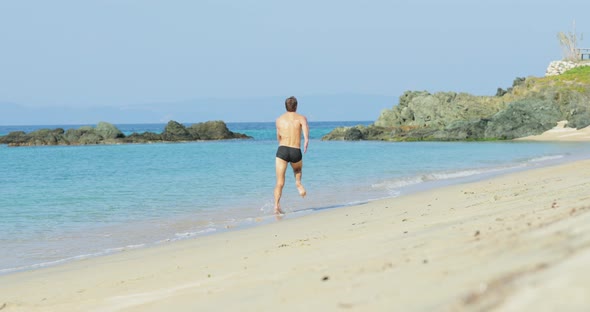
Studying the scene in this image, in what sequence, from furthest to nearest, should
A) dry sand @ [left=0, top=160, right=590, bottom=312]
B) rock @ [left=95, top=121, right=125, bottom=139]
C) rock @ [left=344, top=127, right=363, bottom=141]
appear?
rock @ [left=95, top=121, right=125, bottom=139] < rock @ [left=344, top=127, right=363, bottom=141] < dry sand @ [left=0, top=160, right=590, bottom=312]

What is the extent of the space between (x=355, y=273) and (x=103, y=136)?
75.1 m

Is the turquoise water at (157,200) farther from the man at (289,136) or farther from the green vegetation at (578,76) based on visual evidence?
the green vegetation at (578,76)

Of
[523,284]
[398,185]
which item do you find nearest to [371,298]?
[523,284]

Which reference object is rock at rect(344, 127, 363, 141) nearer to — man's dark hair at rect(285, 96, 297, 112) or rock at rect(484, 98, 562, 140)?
rock at rect(484, 98, 562, 140)

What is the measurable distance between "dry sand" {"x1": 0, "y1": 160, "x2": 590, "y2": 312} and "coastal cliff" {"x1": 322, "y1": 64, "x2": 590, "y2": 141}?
4945cm

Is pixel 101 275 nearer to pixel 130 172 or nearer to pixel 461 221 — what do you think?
pixel 461 221

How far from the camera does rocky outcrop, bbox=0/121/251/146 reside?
7544 centimetres

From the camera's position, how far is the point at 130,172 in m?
32.0

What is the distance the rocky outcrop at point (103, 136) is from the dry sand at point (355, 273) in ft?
225

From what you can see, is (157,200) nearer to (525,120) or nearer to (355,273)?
(355,273)

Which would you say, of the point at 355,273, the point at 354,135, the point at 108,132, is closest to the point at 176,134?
the point at 108,132

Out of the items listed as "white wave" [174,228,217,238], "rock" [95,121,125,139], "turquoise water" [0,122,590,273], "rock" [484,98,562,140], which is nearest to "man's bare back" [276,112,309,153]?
"turquoise water" [0,122,590,273]

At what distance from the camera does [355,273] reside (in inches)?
204

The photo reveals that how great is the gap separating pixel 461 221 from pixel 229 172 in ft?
70.9
